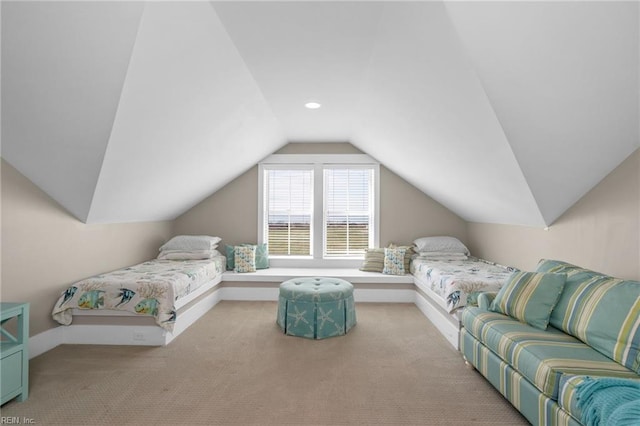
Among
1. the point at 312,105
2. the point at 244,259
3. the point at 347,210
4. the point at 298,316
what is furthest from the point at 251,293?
the point at 312,105

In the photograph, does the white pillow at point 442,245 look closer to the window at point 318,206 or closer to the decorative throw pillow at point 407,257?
the decorative throw pillow at point 407,257

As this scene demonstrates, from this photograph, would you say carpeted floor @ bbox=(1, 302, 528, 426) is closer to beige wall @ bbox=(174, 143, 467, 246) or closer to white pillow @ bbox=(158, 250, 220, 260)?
white pillow @ bbox=(158, 250, 220, 260)

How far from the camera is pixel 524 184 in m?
2.83

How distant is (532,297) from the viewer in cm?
234

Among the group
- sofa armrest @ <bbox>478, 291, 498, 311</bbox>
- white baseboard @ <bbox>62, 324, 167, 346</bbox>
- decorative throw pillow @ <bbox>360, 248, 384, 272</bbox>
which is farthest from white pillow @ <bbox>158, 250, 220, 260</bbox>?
sofa armrest @ <bbox>478, 291, 498, 311</bbox>

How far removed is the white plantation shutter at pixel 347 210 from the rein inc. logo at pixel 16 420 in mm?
4037

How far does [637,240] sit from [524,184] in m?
0.82

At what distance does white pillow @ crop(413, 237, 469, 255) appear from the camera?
15.8ft

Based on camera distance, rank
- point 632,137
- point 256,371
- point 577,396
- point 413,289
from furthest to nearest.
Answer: point 413,289 → point 256,371 → point 632,137 → point 577,396

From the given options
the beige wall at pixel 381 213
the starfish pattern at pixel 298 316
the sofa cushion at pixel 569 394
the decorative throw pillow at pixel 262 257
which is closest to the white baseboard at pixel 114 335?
the starfish pattern at pixel 298 316

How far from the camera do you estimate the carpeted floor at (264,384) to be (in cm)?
207

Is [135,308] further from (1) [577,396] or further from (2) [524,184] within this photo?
(2) [524,184]

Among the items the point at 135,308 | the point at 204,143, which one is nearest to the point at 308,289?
the point at 135,308

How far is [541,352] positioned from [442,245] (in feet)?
9.96
